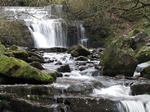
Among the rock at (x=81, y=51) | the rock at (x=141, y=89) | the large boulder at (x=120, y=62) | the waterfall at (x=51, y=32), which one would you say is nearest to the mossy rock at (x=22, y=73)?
the rock at (x=141, y=89)

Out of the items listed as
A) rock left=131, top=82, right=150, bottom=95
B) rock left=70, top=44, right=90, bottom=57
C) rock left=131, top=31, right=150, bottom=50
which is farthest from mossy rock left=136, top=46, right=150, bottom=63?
rock left=70, top=44, right=90, bottom=57

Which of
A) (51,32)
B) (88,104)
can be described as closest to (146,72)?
(88,104)

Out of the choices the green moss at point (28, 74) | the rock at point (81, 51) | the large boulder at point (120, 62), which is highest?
the green moss at point (28, 74)

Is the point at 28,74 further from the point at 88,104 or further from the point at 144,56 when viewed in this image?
the point at 144,56

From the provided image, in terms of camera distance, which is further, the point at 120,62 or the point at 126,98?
the point at 120,62

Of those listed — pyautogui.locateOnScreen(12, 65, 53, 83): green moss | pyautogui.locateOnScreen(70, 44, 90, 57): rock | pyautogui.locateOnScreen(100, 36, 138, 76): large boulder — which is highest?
pyautogui.locateOnScreen(12, 65, 53, 83): green moss

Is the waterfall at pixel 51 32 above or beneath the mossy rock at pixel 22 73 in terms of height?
beneath

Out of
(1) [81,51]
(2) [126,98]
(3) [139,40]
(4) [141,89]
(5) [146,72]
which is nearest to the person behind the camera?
(2) [126,98]

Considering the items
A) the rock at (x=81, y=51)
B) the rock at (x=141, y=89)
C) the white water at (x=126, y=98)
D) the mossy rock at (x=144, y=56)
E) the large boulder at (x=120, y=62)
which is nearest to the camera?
the white water at (x=126, y=98)

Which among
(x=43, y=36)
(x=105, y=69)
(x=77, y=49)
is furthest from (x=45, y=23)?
(x=105, y=69)

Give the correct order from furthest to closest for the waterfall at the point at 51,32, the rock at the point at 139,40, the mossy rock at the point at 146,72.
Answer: the waterfall at the point at 51,32, the rock at the point at 139,40, the mossy rock at the point at 146,72

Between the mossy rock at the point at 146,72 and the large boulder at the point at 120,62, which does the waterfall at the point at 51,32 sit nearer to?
the large boulder at the point at 120,62

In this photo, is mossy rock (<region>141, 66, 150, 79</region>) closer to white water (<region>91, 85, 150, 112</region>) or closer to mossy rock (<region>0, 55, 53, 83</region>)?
white water (<region>91, 85, 150, 112</region>)

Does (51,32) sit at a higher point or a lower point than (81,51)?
higher
